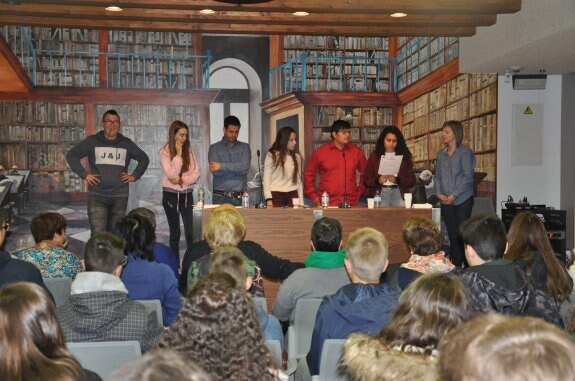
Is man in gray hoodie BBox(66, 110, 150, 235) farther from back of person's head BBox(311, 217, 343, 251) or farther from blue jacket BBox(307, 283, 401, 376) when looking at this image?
blue jacket BBox(307, 283, 401, 376)

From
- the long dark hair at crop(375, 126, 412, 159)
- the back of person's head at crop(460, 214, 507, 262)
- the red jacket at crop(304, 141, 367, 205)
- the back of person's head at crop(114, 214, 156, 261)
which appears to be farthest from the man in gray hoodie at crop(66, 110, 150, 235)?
the back of person's head at crop(460, 214, 507, 262)

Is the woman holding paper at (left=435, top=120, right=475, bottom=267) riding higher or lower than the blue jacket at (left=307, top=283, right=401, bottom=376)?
higher

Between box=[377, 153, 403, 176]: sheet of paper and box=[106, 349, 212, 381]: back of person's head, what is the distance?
5.87 metres

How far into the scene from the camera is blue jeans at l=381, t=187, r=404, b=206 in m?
6.70

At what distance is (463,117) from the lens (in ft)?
27.3

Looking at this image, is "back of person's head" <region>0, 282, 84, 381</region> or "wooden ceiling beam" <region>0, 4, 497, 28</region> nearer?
"back of person's head" <region>0, 282, 84, 381</region>

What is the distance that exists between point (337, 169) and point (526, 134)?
2.40m

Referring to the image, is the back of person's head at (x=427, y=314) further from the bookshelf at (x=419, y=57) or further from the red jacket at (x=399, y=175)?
the bookshelf at (x=419, y=57)

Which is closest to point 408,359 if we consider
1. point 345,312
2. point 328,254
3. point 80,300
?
point 345,312

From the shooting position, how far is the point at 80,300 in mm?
2740

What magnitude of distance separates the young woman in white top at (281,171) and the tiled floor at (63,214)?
2.16m

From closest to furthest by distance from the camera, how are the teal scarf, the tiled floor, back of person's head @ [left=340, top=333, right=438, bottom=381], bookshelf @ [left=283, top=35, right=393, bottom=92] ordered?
back of person's head @ [left=340, top=333, right=438, bottom=381] → the teal scarf → the tiled floor → bookshelf @ [left=283, top=35, right=393, bottom=92]

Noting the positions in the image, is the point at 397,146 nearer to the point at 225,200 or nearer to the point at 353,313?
the point at 225,200

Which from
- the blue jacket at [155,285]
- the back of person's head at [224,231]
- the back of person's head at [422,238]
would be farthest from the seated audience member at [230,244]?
the back of person's head at [422,238]
